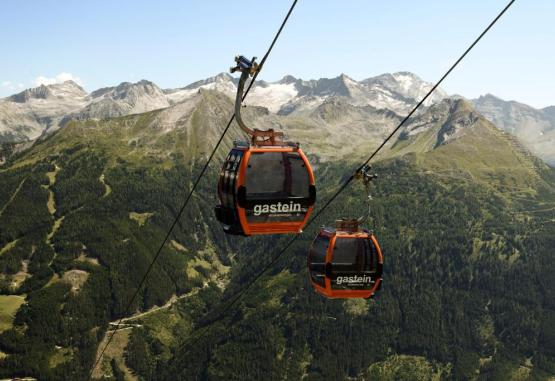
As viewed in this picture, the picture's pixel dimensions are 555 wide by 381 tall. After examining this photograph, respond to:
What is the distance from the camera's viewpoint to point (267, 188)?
3108 cm

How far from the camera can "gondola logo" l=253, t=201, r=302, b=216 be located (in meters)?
30.9

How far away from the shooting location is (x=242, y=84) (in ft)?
80.7

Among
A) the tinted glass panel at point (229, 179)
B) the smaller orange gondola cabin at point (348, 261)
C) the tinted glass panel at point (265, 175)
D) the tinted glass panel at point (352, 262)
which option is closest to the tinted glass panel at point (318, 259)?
the smaller orange gondola cabin at point (348, 261)

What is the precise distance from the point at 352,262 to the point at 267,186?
473 inches

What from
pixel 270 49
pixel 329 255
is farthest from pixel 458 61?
pixel 329 255

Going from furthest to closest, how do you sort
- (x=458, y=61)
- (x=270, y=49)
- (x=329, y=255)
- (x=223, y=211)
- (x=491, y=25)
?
(x=329, y=255) → (x=223, y=211) → (x=270, y=49) → (x=458, y=61) → (x=491, y=25)

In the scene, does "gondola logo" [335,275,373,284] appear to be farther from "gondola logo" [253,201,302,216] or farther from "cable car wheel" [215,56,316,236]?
"gondola logo" [253,201,302,216]

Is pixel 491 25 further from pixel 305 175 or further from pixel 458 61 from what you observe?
pixel 305 175

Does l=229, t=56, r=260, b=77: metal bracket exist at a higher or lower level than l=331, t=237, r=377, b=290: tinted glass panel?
higher

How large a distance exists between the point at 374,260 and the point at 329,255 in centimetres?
310

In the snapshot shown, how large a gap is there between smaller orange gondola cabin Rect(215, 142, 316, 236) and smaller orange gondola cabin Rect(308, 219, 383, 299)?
29.4 ft

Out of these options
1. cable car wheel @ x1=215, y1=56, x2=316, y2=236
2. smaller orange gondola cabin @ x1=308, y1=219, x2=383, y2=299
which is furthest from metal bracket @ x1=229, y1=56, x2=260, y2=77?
smaller orange gondola cabin @ x1=308, y1=219, x2=383, y2=299

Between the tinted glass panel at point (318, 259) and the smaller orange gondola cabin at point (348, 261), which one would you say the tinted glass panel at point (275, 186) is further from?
the tinted glass panel at point (318, 259)

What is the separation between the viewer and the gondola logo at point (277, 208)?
30891 millimetres
